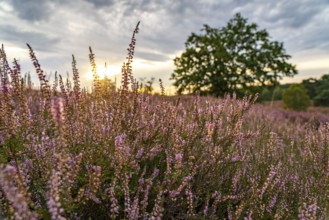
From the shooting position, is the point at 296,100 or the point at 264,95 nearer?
the point at 296,100

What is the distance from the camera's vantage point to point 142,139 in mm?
3137

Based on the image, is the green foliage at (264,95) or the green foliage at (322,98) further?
the green foliage at (322,98)

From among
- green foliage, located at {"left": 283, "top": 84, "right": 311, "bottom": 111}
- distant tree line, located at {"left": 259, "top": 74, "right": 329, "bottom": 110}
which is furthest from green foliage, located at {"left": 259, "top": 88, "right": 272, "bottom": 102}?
green foliage, located at {"left": 283, "top": 84, "right": 311, "bottom": 111}

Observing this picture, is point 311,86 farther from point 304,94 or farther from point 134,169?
point 134,169

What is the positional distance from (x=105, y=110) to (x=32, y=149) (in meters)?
0.78

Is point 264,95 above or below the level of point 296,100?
above

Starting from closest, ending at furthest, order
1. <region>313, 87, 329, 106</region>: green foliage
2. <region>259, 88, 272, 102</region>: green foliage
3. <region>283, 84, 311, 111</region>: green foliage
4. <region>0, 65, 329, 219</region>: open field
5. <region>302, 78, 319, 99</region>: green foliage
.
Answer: <region>0, 65, 329, 219</region>: open field, <region>283, 84, 311, 111</region>: green foliage, <region>259, 88, 272, 102</region>: green foliage, <region>313, 87, 329, 106</region>: green foliage, <region>302, 78, 319, 99</region>: green foliage

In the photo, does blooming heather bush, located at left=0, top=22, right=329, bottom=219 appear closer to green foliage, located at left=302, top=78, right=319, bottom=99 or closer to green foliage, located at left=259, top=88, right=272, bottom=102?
green foliage, located at left=259, top=88, right=272, bottom=102

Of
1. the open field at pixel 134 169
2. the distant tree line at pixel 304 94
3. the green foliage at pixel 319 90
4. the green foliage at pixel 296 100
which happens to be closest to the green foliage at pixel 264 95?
the distant tree line at pixel 304 94

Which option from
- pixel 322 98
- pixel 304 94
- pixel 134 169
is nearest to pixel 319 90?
pixel 322 98

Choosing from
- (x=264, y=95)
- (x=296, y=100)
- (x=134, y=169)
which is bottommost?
(x=296, y=100)

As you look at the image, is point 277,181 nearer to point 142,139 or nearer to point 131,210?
point 142,139

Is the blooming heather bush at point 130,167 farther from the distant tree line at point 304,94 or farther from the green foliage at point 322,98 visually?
the green foliage at point 322,98

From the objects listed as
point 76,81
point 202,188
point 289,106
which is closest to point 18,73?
point 76,81
